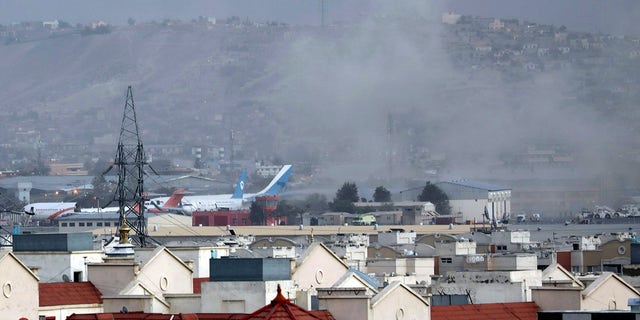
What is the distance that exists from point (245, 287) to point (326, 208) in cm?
12486

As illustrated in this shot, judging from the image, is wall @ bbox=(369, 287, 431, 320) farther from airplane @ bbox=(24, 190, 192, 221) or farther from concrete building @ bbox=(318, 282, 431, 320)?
airplane @ bbox=(24, 190, 192, 221)

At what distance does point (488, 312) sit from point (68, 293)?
4.86 meters

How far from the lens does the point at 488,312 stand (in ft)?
89.5

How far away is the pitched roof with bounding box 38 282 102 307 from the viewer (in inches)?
1126

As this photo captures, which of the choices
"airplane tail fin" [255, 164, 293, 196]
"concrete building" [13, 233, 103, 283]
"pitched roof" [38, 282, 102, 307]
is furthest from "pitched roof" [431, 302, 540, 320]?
"airplane tail fin" [255, 164, 293, 196]

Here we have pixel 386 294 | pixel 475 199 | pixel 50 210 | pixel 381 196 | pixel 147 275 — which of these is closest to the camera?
pixel 386 294

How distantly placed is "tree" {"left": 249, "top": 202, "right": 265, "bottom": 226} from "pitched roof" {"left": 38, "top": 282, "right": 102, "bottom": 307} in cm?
11174

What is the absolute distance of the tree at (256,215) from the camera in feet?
467

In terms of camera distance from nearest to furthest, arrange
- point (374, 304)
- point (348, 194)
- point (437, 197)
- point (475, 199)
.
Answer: point (374, 304) < point (437, 197) < point (475, 199) < point (348, 194)

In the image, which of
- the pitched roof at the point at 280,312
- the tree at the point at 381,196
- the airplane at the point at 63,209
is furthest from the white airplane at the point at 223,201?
the pitched roof at the point at 280,312

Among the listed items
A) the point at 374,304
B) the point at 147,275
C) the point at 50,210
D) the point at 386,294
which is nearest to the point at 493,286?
the point at 147,275

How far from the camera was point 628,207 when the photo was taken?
5645 inches

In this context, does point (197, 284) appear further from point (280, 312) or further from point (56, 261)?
point (280, 312)

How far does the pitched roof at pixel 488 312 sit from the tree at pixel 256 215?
11365 centimetres
